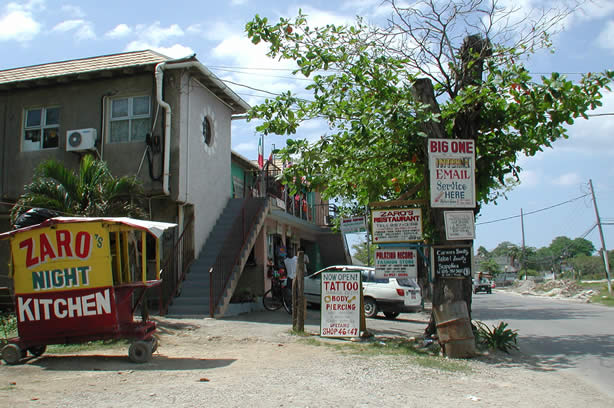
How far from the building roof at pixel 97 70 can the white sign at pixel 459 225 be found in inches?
338

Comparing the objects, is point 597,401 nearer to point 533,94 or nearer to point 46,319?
point 533,94

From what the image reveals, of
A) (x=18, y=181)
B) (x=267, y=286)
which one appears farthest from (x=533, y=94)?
(x=18, y=181)

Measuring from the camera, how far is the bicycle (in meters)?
15.4

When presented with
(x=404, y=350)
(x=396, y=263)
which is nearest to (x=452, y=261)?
(x=396, y=263)

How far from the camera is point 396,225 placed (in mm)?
9742

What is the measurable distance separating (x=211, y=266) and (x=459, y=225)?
7.82m

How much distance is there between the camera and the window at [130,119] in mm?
14609

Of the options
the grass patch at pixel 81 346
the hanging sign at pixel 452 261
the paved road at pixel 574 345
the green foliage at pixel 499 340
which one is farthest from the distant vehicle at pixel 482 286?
the grass patch at pixel 81 346

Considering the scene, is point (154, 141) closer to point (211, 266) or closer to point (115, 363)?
point (211, 266)

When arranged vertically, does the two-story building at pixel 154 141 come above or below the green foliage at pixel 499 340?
above

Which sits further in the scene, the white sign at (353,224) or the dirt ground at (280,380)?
the white sign at (353,224)

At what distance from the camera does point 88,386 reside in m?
6.10

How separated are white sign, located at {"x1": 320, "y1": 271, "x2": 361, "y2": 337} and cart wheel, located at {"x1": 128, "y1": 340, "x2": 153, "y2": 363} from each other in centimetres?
403

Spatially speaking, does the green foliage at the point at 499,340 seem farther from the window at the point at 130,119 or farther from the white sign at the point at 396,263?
the window at the point at 130,119
